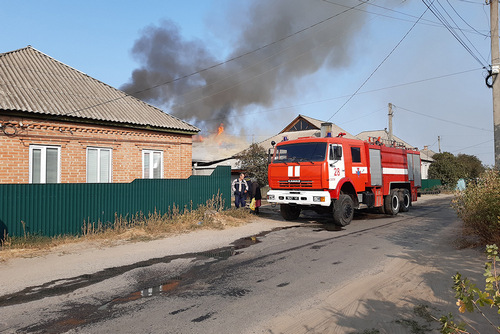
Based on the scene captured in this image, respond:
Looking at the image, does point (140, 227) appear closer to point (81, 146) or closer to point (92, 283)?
point (81, 146)

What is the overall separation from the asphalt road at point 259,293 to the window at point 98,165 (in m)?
6.46

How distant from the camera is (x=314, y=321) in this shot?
3.77 meters

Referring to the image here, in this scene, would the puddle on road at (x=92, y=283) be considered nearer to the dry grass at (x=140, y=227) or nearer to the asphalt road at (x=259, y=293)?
the asphalt road at (x=259, y=293)

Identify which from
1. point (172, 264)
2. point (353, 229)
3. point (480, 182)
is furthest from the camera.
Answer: point (353, 229)

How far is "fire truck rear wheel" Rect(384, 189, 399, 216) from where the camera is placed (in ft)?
43.8

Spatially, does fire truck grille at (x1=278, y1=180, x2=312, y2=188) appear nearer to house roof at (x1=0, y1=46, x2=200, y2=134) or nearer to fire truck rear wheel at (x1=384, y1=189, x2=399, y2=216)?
fire truck rear wheel at (x1=384, y1=189, x2=399, y2=216)

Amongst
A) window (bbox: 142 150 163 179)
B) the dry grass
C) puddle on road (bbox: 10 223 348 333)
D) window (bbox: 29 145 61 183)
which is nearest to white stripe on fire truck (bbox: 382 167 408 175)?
the dry grass

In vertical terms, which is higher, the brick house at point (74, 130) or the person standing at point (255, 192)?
the brick house at point (74, 130)

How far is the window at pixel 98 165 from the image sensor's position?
39.0ft

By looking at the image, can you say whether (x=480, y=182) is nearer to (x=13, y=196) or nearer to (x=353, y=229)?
(x=353, y=229)

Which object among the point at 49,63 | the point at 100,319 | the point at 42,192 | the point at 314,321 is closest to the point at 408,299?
the point at 314,321

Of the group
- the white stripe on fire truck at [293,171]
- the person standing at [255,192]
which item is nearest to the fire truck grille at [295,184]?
the white stripe on fire truck at [293,171]

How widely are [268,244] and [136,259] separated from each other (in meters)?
3.02

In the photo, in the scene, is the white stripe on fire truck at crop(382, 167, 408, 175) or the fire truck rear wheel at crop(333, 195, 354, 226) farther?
the white stripe on fire truck at crop(382, 167, 408, 175)
